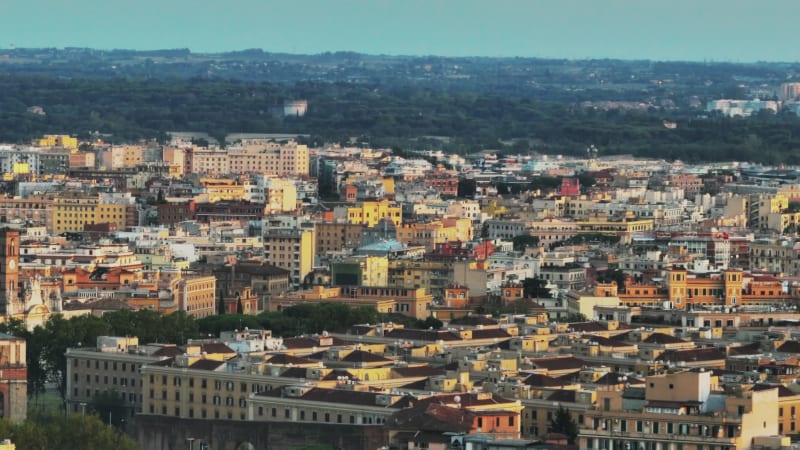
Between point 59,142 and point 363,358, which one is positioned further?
point 59,142

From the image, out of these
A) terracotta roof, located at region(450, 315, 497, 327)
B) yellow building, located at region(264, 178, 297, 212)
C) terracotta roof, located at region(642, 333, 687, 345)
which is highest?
terracotta roof, located at region(642, 333, 687, 345)

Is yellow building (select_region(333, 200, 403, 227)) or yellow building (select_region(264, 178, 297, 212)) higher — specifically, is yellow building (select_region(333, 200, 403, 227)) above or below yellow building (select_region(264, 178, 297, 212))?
above

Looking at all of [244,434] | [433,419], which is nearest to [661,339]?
[244,434]

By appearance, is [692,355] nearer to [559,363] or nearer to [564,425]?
[559,363]

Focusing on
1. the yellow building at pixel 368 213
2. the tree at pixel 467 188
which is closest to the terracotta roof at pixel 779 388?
the yellow building at pixel 368 213

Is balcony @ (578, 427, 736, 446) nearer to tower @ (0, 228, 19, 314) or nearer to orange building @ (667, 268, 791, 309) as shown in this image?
tower @ (0, 228, 19, 314)

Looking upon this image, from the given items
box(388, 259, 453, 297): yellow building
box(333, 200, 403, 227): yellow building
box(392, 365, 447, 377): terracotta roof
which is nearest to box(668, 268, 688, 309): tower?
box(388, 259, 453, 297): yellow building

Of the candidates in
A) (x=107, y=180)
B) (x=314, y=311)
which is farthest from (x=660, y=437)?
(x=107, y=180)

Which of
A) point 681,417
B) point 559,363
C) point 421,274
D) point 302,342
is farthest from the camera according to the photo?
point 421,274
